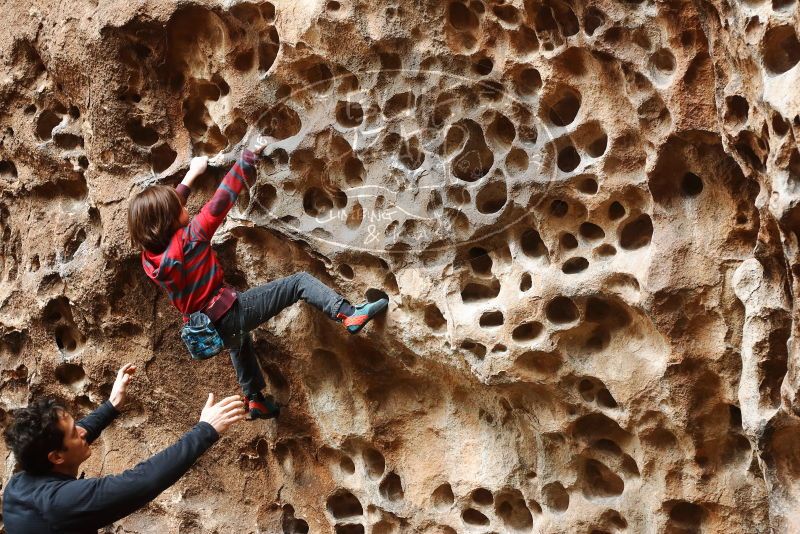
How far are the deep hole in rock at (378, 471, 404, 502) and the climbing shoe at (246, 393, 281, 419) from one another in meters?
0.47

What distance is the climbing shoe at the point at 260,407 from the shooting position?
362cm

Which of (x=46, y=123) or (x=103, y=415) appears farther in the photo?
(x=46, y=123)

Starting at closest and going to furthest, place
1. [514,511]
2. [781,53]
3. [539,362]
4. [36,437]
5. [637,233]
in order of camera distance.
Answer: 1. [781,53]
2. [36,437]
3. [637,233]
4. [539,362]
5. [514,511]

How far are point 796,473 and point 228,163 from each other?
2127 mm

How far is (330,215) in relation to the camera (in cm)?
353

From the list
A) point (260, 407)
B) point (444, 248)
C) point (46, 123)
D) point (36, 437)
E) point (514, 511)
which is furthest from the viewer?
point (46, 123)

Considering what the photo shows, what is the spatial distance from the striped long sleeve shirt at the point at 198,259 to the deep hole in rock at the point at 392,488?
88cm

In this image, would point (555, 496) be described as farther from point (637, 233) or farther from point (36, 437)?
point (36, 437)

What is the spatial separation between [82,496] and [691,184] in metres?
1.95

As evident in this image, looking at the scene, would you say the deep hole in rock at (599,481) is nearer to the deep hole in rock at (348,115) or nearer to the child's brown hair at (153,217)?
the deep hole in rock at (348,115)

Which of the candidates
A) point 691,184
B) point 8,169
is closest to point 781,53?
point 691,184

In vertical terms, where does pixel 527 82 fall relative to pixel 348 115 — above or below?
above

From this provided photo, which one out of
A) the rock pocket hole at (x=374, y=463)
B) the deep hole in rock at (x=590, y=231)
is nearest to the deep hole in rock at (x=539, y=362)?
the deep hole in rock at (x=590, y=231)

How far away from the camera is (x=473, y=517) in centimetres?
352
